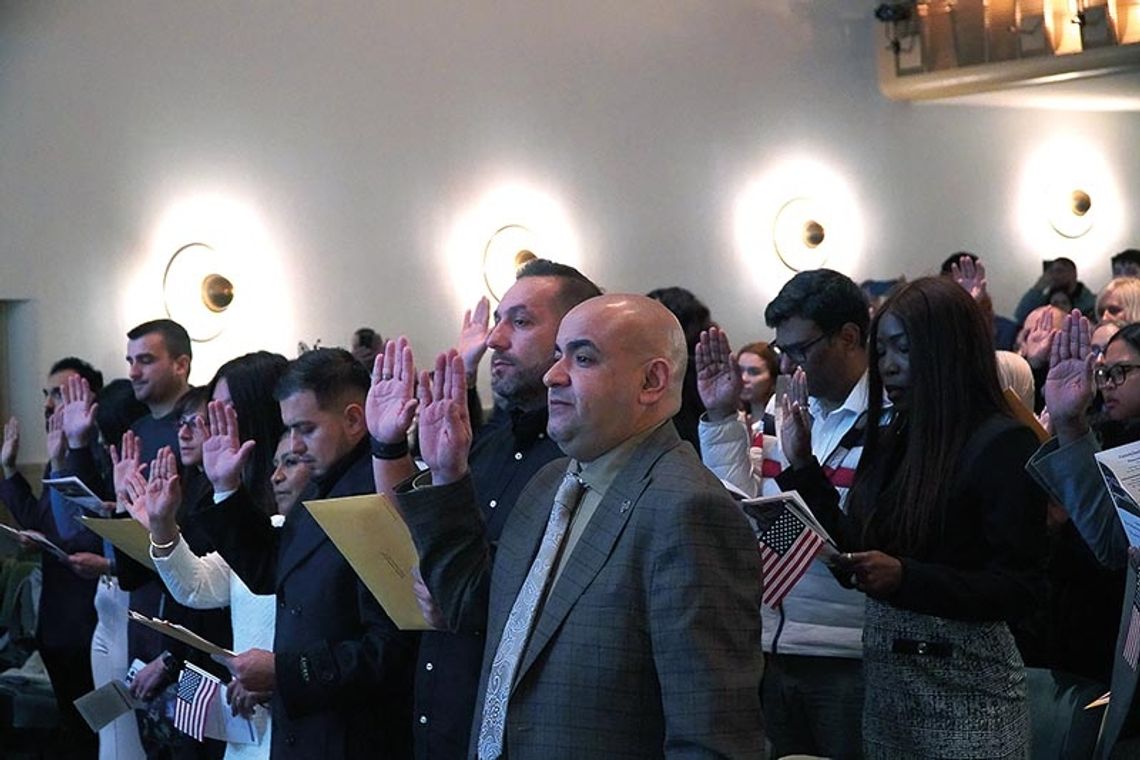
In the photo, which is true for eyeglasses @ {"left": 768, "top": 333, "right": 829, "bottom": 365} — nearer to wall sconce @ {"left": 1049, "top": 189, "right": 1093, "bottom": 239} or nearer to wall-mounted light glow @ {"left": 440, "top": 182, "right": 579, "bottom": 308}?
wall-mounted light glow @ {"left": 440, "top": 182, "right": 579, "bottom": 308}

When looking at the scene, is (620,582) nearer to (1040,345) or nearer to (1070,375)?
(1070,375)

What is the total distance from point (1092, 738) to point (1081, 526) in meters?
0.44

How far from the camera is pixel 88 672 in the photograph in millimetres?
6527

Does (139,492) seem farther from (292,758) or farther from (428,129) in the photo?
(428,129)

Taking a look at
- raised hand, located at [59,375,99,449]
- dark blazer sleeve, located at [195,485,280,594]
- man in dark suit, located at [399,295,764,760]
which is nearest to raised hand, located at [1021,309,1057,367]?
man in dark suit, located at [399,295,764,760]

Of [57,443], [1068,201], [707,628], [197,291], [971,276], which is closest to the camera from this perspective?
[707,628]

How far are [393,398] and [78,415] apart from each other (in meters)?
3.20

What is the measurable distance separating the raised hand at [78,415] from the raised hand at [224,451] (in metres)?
2.10

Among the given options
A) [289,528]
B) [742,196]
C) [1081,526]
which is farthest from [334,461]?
[742,196]

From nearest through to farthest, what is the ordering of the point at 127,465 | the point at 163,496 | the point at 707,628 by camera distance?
1. the point at 707,628
2. the point at 163,496
3. the point at 127,465

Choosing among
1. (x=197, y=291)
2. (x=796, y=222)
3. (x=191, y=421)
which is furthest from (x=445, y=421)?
(x=796, y=222)

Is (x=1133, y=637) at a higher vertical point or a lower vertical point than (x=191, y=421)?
lower

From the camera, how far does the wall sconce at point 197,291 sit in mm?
9992

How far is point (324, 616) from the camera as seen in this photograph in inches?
145
